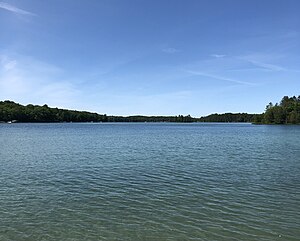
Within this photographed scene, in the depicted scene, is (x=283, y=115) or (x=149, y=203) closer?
(x=149, y=203)

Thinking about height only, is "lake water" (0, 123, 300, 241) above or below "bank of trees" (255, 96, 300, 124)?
below

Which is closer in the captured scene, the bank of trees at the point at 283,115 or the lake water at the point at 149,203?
the lake water at the point at 149,203

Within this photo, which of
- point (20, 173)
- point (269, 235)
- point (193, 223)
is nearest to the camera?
point (269, 235)

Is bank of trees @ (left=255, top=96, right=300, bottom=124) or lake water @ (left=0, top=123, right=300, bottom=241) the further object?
bank of trees @ (left=255, top=96, right=300, bottom=124)

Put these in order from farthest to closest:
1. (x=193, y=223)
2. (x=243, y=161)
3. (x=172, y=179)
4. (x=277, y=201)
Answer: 1. (x=243, y=161)
2. (x=172, y=179)
3. (x=277, y=201)
4. (x=193, y=223)

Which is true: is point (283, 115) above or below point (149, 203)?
above

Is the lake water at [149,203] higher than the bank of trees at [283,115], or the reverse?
the bank of trees at [283,115]

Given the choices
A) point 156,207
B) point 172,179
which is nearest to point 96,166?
point 172,179

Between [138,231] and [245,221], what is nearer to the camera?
[138,231]

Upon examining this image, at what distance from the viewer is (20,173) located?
72.0 feet

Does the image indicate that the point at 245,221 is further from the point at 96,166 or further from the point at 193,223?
the point at 96,166

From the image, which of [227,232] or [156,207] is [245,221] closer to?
[227,232]

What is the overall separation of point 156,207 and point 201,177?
761cm

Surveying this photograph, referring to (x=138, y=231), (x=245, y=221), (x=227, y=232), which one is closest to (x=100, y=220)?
(x=138, y=231)
